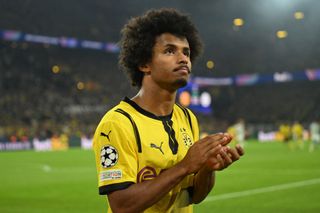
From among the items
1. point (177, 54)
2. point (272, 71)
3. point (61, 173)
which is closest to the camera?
point (177, 54)

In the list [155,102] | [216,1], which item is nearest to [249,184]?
[155,102]

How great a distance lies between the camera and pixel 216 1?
151ft

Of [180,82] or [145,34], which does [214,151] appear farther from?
[145,34]

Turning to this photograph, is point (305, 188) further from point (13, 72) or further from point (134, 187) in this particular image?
point (13, 72)

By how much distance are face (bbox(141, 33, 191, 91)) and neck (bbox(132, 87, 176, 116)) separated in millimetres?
68

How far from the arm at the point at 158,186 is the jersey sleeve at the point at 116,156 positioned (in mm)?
79

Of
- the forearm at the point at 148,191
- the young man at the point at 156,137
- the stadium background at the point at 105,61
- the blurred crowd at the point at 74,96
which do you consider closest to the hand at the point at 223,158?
the young man at the point at 156,137

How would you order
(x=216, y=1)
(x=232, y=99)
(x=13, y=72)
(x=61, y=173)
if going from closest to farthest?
(x=61, y=173)
(x=216, y=1)
(x=13, y=72)
(x=232, y=99)

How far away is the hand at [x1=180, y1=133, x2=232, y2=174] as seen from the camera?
3.58 meters

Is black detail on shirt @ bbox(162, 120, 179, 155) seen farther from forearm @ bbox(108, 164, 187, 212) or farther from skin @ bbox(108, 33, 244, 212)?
forearm @ bbox(108, 164, 187, 212)

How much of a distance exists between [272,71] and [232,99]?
408 inches

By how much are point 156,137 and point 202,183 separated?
1.73 ft

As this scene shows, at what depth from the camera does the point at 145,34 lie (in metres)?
4.11

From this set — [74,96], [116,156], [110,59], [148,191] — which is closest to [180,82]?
[116,156]
